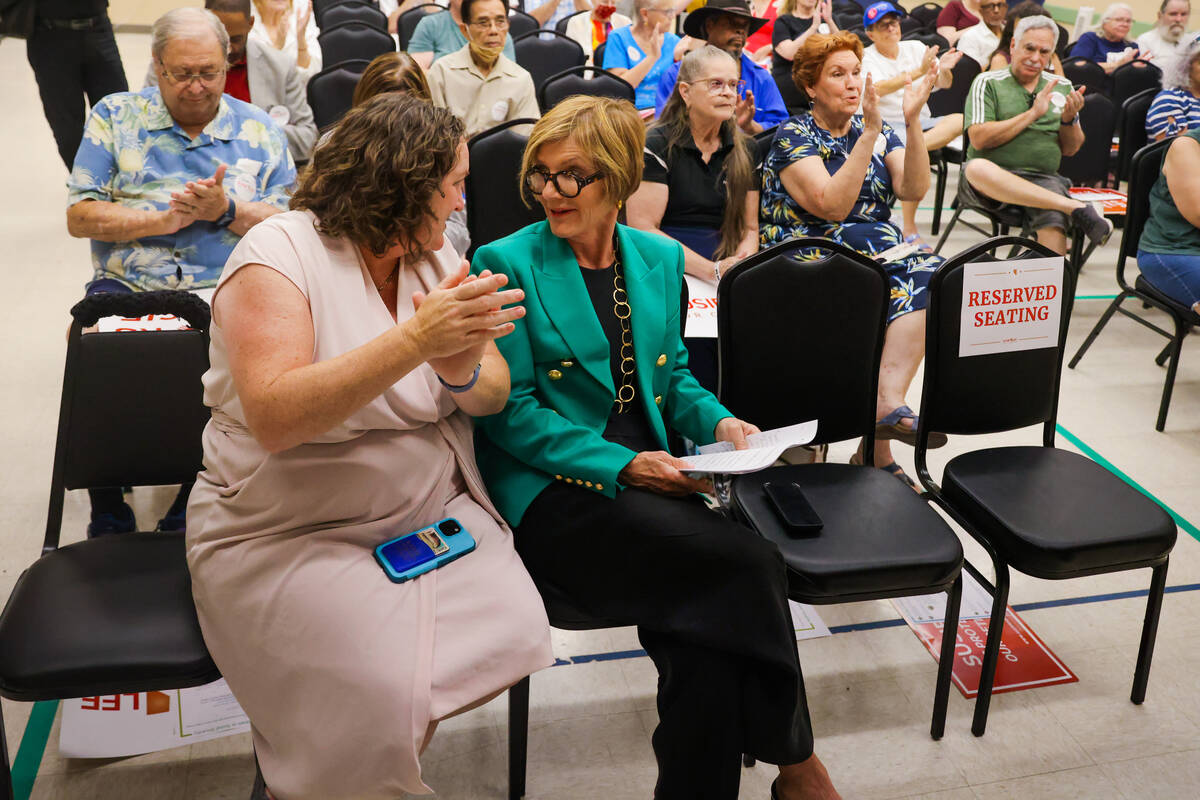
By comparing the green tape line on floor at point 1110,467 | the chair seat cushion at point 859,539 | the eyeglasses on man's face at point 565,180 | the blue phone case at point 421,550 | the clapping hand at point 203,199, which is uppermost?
the eyeglasses on man's face at point 565,180

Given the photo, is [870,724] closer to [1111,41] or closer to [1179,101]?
[1179,101]

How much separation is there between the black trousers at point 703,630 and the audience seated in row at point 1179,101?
3.17 m

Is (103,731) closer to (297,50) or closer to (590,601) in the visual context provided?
(590,601)

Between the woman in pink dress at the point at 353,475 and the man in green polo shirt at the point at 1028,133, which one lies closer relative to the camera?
the woman in pink dress at the point at 353,475

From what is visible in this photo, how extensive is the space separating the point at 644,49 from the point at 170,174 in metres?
3.25

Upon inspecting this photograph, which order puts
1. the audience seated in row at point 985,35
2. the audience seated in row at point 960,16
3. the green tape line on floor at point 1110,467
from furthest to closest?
the audience seated in row at point 960,16
the audience seated in row at point 985,35
the green tape line on floor at point 1110,467

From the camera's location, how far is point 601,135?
1.91 metres

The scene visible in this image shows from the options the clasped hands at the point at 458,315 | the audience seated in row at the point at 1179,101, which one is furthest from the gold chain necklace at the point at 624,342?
the audience seated in row at the point at 1179,101

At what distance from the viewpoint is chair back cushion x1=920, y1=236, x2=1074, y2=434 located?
225 cm

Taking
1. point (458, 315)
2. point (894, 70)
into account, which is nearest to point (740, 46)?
point (894, 70)

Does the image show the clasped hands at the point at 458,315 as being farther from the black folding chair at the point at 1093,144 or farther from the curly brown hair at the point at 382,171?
the black folding chair at the point at 1093,144

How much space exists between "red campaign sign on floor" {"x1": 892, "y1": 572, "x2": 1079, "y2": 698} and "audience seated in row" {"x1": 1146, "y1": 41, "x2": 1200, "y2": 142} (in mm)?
2356

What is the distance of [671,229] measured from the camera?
332cm

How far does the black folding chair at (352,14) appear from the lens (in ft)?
21.3
